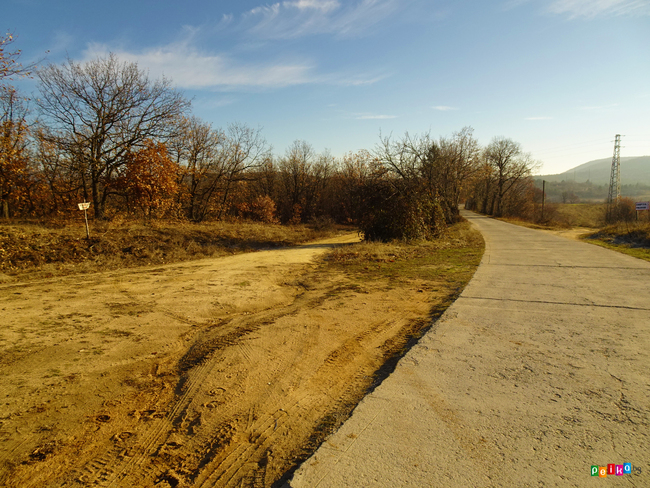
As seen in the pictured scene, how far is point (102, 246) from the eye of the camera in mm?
14680

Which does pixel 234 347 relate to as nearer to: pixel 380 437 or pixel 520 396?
pixel 380 437

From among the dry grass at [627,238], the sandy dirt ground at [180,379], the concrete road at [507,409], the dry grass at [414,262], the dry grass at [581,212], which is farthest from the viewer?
the dry grass at [581,212]

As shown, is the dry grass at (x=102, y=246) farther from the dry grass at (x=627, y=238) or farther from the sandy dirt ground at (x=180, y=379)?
the dry grass at (x=627, y=238)

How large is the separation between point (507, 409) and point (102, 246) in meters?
15.5

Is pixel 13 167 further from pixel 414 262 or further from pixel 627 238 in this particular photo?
pixel 627 238

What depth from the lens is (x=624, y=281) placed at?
27.3ft

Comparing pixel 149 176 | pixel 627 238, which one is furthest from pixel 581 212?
pixel 149 176

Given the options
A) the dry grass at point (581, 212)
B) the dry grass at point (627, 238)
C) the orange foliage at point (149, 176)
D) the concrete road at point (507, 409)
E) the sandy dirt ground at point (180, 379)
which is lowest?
the dry grass at point (581, 212)

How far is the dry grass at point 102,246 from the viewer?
1205cm

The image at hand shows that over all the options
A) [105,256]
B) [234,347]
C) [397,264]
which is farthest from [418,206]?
[234,347]

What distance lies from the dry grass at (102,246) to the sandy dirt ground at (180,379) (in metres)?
4.62

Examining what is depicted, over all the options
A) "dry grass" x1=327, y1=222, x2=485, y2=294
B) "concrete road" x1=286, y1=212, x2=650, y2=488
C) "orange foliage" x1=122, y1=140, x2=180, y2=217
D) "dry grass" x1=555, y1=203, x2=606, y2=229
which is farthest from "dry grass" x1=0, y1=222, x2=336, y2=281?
"dry grass" x1=555, y1=203, x2=606, y2=229

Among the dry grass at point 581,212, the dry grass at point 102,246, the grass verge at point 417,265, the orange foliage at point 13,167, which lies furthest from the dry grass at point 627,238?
the dry grass at point 581,212

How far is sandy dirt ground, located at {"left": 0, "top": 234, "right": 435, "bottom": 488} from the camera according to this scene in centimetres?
277
